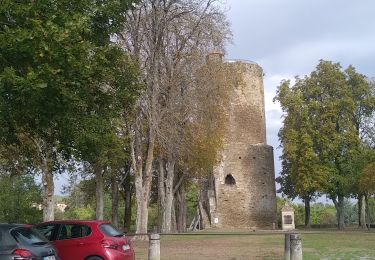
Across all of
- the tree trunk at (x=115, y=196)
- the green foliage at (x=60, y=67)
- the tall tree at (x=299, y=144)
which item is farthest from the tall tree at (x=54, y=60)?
the tall tree at (x=299, y=144)

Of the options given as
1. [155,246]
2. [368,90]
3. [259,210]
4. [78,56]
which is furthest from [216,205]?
[78,56]

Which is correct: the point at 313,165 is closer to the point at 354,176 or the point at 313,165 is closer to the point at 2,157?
the point at 354,176

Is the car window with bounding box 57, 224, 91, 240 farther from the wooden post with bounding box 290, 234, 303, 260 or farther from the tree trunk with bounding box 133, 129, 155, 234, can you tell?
the tree trunk with bounding box 133, 129, 155, 234

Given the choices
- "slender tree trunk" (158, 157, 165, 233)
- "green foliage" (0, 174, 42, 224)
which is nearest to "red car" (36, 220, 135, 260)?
"slender tree trunk" (158, 157, 165, 233)

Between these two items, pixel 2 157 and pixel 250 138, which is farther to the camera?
pixel 250 138

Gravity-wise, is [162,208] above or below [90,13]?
below

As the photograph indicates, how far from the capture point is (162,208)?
113ft

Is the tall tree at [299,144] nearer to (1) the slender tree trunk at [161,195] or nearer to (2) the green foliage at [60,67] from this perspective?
(1) the slender tree trunk at [161,195]

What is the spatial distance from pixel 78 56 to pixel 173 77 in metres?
18.1

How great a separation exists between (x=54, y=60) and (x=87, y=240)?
13.3 feet

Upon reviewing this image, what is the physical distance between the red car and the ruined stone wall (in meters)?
41.3

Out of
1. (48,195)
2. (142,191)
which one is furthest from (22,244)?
(142,191)

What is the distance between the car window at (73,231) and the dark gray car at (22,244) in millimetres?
2459

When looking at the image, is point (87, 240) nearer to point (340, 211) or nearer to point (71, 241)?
point (71, 241)
